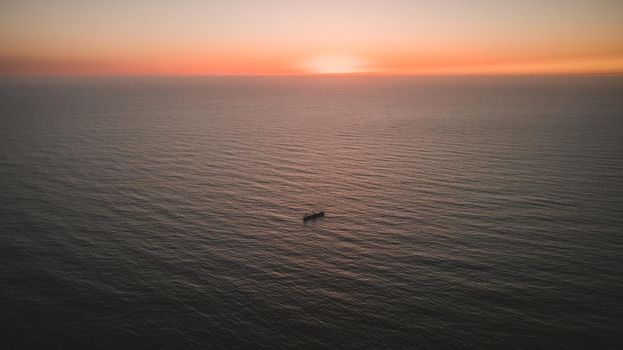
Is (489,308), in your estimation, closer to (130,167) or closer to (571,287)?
(571,287)

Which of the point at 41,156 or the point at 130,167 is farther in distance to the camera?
the point at 41,156

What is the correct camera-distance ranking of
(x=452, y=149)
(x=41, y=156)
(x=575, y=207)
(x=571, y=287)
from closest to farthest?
1. (x=571, y=287)
2. (x=575, y=207)
3. (x=41, y=156)
4. (x=452, y=149)

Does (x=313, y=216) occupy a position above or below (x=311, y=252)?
above

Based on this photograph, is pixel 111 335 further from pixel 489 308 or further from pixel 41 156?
pixel 41 156

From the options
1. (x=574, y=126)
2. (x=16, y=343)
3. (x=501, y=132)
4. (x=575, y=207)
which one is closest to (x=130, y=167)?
(x=16, y=343)

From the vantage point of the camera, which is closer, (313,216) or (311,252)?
(311,252)

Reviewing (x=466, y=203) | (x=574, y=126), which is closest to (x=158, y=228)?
(x=466, y=203)

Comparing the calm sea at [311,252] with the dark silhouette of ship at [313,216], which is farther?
the dark silhouette of ship at [313,216]

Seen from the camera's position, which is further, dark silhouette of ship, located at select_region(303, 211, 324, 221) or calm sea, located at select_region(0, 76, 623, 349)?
dark silhouette of ship, located at select_region(303, 211, 324, 221)

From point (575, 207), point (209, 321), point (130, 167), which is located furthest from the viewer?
point (130, 167)
